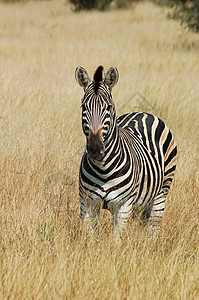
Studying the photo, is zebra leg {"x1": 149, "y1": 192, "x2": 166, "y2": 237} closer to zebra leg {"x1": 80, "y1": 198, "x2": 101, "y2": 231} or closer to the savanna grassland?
the savanna grassland

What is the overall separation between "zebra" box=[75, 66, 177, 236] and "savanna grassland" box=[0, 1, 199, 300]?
198 mm

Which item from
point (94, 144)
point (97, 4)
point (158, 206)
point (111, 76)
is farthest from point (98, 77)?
point (97, 4)

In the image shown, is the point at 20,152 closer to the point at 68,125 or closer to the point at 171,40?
the point at 68,125

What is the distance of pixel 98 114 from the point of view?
2.50m

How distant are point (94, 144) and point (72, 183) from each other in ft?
4.36

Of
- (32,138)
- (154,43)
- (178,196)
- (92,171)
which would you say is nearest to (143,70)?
(154,43)

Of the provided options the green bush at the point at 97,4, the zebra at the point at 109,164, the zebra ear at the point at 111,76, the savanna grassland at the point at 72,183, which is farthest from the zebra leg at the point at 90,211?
the green bush at the point at 97,4

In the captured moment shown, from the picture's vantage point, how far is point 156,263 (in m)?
2.60

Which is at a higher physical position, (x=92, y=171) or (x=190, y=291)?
(x=92, y=171)

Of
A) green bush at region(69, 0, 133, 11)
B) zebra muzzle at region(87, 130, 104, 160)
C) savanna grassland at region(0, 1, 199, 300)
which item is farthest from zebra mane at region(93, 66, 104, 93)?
green bush at region(69, 0, 133, 11)

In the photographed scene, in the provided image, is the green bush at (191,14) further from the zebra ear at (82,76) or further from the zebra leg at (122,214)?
the zebra leg at (122,214)

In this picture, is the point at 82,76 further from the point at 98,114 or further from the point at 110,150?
the point at 110,150

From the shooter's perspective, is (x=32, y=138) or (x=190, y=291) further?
(x=32, y=138)

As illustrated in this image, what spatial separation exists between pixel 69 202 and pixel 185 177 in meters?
1.27
